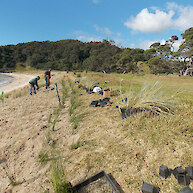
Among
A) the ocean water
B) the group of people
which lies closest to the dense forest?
the ocean water

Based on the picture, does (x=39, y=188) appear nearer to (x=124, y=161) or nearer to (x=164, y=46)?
(x=124, y=161)

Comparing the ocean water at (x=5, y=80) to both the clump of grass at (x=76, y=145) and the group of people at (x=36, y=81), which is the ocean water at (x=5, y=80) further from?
→ the clump of grass at (x=76, y=145)

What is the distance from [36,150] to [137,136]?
6.54ft

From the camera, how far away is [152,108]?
3301 mm

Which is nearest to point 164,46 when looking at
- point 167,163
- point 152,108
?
point 152,108

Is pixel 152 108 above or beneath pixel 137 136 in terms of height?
above

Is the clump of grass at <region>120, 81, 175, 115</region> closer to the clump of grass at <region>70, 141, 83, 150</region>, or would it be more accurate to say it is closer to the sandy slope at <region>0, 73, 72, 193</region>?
the clump of grass at <region>70, 141, 83, 150</region>

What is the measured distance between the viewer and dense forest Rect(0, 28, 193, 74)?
71.7ft

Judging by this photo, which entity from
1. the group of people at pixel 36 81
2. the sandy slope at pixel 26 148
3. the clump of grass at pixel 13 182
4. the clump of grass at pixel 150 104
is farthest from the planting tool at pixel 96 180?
the group of people at pixel 36 81

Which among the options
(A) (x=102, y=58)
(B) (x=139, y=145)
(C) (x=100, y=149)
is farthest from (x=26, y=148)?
(A) (x=102, y=58)

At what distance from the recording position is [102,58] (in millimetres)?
34031

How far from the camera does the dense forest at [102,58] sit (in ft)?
71.7

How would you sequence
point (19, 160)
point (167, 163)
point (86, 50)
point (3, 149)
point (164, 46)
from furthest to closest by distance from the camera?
point (86, 50), point (164, 46), point (3, 149), point (19, 160), point (167, 163)

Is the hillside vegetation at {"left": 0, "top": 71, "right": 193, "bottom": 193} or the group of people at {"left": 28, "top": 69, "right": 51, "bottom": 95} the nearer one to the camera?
the hillside vegetation at {"left": 0, "top": 71, "right": 193, "bottom": 193}
